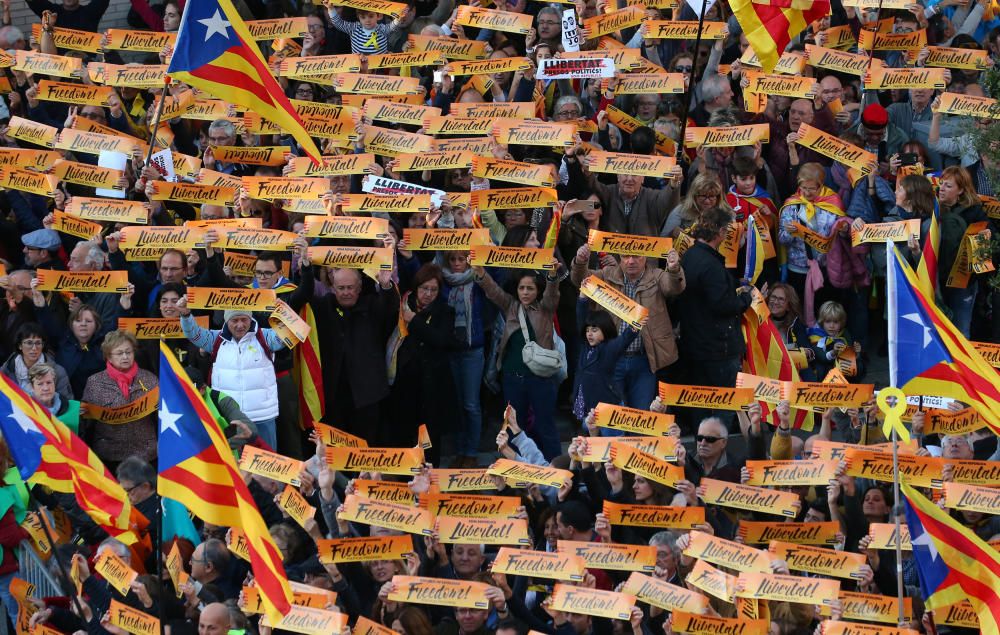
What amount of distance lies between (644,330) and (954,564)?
3587 mm

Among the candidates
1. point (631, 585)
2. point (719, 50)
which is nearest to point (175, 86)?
point (719, 50)

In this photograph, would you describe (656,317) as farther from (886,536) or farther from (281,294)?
(886,536)

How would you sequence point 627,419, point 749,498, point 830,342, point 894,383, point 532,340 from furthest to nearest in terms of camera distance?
point 830,342 < point 532,340 < point 627,419 < point 749,498 < point 894,383

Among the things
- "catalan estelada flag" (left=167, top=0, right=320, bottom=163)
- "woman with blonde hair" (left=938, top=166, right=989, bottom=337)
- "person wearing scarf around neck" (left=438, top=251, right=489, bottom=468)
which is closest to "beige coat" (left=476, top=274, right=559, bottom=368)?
"person wearing scarf around neck" (left=438, top=251, right=489, bottom=468)

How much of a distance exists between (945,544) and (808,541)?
1.52m

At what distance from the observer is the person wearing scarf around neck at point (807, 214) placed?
52.3 feet

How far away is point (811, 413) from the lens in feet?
50.2

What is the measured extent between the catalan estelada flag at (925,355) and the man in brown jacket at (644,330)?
2.85 m

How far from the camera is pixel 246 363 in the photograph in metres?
14.6

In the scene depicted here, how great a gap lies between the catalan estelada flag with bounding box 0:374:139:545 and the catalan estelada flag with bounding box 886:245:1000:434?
442cm

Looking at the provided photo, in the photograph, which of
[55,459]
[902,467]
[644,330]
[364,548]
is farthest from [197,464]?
[902,467]

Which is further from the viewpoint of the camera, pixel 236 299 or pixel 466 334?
pixel 466 334

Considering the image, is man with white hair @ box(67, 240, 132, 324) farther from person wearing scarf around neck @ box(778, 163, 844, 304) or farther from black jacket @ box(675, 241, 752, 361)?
person wearing scarf around neck @ box(778, 163, 844, 304)

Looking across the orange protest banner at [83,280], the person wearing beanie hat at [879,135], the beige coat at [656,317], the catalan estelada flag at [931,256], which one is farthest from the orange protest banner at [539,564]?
the person wearing beanie hat at [879,135]
